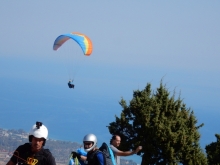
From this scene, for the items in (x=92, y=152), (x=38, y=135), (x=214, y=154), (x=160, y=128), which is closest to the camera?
(x=38, y=135)

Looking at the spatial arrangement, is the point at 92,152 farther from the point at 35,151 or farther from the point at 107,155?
the point at 35,151

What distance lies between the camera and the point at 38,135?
5.16 m

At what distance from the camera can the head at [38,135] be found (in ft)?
17.0

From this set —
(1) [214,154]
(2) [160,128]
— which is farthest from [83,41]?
(1) [214,154]

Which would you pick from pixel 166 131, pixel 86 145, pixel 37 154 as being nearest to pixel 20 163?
pixel 37 154

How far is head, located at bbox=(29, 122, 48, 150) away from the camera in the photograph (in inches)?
203

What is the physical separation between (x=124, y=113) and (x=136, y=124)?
1.06m

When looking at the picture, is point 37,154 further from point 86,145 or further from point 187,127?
point 187,127

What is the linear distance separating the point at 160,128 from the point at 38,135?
18736mm

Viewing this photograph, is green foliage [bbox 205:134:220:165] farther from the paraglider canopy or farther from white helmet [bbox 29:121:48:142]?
white helmet [bbox 29:121:48:142]

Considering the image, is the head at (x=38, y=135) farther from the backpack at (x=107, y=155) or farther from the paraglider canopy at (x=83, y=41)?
the paraglider canopy at (x=83, y=41)

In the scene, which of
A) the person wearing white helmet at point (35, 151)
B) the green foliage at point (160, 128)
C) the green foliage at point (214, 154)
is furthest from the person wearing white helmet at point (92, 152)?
the green foliage at point (214, 154)

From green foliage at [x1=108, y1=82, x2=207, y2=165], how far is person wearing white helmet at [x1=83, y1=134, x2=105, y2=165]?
16.3 metres

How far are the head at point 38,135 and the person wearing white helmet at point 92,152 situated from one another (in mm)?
1979
